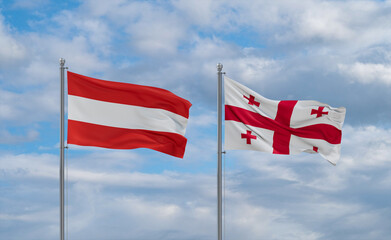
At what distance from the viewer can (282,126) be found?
69.3ft

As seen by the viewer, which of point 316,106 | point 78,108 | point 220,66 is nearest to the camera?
point 78,108

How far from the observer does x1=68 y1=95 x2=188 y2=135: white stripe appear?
62.3 ft

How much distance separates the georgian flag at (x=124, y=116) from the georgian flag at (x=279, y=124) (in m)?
1.68

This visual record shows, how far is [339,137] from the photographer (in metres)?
Result: 21.8

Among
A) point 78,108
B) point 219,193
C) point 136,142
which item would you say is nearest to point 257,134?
point 219,193

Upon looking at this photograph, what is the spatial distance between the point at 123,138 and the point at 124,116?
29.9 inches

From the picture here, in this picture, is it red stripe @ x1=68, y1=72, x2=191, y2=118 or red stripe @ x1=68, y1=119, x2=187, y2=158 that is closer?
red stripe @ x1=68, y1=119, x2=187, y2=158

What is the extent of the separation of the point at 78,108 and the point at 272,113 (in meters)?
6.99

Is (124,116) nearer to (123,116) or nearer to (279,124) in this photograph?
(123,116)

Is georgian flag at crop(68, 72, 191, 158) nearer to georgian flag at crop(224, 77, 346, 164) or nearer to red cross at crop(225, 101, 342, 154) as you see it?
georgian flag at crop(224, 77, 346, 164)

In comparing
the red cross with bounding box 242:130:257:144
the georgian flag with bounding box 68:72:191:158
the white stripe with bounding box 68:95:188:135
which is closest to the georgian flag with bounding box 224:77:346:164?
the red cross with bounding box 242:130:257:144

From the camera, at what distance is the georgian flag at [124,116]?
18969 millimetres

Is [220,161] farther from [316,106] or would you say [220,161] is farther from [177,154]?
[316,106]

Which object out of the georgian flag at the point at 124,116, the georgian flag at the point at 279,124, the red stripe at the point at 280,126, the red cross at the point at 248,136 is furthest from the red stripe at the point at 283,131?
the georgian flag at the point at 124,116
